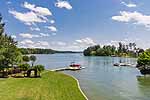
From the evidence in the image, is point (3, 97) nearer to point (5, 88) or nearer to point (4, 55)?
point (5, 88)

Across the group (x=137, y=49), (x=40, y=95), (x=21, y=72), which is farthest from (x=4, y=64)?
(x=137, y=49)

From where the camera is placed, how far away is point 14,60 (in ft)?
161

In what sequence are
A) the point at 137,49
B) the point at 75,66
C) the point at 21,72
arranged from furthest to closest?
the point at 137,49
the point at 75,66
the point at 21,72

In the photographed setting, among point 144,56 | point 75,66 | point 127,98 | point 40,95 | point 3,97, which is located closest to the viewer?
point 3,97

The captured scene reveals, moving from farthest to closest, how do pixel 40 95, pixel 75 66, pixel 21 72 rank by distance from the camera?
pixel 75 66
pixel 21 72
pixel 40 95

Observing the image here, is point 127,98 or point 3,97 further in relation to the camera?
point 127,98

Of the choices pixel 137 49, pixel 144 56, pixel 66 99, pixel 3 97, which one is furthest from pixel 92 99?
pixel 137 49

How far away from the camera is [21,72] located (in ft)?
172

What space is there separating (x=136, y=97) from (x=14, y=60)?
84.7ft

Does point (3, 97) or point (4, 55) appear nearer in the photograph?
point (3, 97)

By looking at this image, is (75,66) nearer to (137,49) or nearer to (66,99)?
(66,99)

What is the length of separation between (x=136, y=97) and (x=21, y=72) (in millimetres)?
27327

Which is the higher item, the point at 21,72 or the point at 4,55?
the point at 4,55

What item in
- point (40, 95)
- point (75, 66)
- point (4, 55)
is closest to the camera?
point (40, 95)
